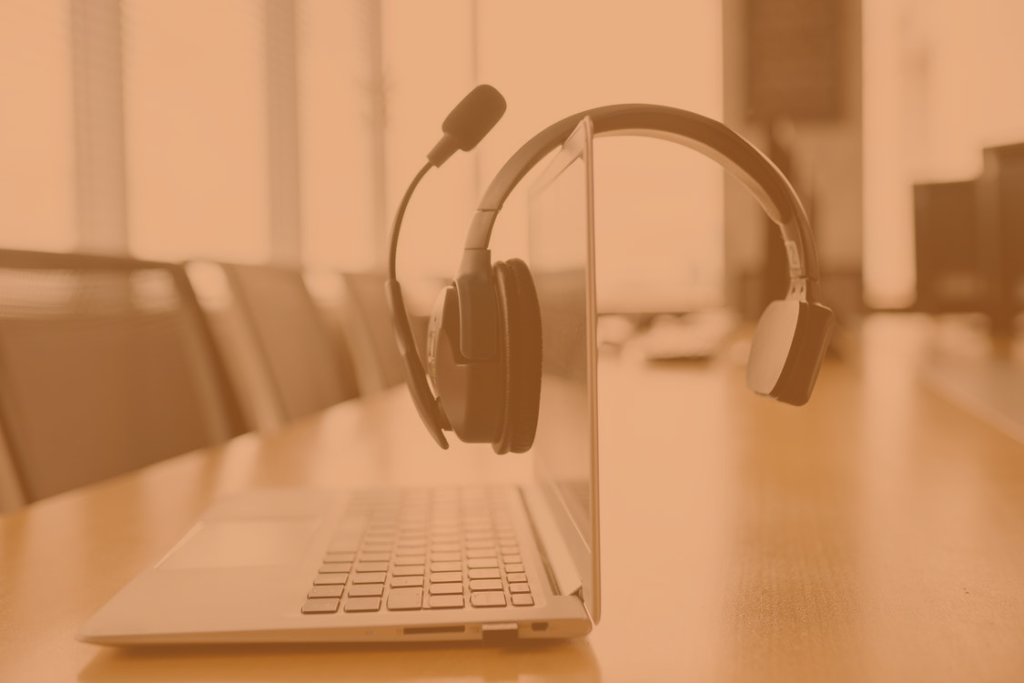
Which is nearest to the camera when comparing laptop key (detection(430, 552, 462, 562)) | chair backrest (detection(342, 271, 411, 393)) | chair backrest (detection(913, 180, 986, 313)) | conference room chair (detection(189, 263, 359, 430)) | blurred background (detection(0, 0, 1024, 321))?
laptop key (detection(430, 552, 462, 562))

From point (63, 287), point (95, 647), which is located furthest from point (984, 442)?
point (63, 287)

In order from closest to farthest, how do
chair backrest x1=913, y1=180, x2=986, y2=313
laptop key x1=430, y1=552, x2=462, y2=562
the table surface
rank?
the table surface, laptop key x1=430, y1=552, x2=462, y2=562, chair backrest x1=913, y1=180, x2=986, y2=313

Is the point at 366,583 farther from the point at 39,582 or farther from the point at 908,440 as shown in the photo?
the point at 908,440

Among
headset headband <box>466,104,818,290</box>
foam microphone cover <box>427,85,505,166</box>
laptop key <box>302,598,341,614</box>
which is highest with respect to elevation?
foam microphone cover <box>427,85,505,166</box>

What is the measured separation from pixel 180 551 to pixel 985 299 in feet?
7.34

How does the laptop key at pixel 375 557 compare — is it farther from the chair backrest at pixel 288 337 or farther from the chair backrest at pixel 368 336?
the chair backrest at pixel 368 336

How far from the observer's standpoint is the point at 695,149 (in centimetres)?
52

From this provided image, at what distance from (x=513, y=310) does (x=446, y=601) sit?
16cm

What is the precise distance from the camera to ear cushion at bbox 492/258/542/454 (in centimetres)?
47

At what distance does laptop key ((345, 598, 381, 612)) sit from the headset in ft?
0.34

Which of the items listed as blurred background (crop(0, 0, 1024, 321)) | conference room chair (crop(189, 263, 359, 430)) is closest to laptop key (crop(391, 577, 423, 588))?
conference room chair (crop(189, 263, 359, 430))

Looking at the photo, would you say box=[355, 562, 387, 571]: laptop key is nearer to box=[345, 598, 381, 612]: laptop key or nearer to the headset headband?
box=[345, 598, 381, 612]: laptop key

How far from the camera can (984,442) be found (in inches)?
36.7

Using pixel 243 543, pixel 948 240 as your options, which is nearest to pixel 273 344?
pixel 243 543
